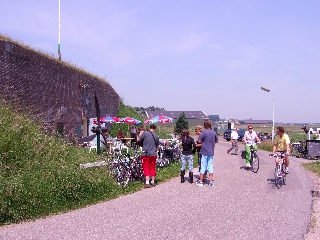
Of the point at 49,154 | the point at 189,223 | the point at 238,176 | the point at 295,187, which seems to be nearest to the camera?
the point at 189,223

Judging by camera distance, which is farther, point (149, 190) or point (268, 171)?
point (268, 171)

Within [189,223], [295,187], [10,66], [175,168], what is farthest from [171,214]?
[10,66]

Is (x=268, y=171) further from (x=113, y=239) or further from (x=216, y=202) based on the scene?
(x=113, y=239)

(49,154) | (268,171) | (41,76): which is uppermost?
(41,76)

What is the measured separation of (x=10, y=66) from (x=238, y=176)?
8.98m

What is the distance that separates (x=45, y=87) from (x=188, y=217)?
12.4 meters

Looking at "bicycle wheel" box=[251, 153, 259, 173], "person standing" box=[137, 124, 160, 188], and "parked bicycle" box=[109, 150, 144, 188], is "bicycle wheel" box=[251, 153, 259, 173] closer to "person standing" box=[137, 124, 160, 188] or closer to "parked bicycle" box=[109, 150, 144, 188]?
"parked bicycle" box=[109, 150, 144, 188]

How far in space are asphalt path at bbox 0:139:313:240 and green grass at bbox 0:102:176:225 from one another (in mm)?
407

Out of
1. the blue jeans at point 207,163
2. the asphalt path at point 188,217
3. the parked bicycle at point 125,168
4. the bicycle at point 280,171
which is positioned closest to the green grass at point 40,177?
the parked bicycle at point 125,168

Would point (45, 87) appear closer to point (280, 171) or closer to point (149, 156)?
point (149, 156)

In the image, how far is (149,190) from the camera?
1011cm

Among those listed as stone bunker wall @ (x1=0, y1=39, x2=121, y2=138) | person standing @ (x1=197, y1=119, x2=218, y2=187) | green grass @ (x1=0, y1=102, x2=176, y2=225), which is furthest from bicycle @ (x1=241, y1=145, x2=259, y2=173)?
stone bunker wall @ (x1=0, y1=39, x2=121, y2=138)

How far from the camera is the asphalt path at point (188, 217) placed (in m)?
6.20

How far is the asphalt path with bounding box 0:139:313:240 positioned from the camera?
6.20 meters
